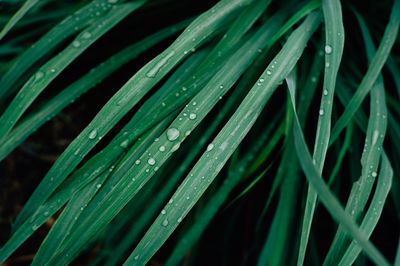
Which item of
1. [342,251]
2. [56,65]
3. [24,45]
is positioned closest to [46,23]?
[24,45]

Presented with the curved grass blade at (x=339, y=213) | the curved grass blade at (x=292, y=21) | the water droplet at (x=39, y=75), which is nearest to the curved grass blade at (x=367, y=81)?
the curved grass blade at (x=292, y=21)

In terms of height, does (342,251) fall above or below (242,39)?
below

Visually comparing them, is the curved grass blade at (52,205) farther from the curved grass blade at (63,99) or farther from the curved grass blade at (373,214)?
the curved grass blade at (373,214)

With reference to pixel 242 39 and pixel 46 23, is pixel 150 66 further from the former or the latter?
pixel 46 23

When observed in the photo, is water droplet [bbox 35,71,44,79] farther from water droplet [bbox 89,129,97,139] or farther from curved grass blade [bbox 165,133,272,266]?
curved grass blade [bbox 165,133,272,266]

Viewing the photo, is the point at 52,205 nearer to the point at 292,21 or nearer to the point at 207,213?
the point at 207,213

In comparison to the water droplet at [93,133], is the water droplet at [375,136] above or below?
above
